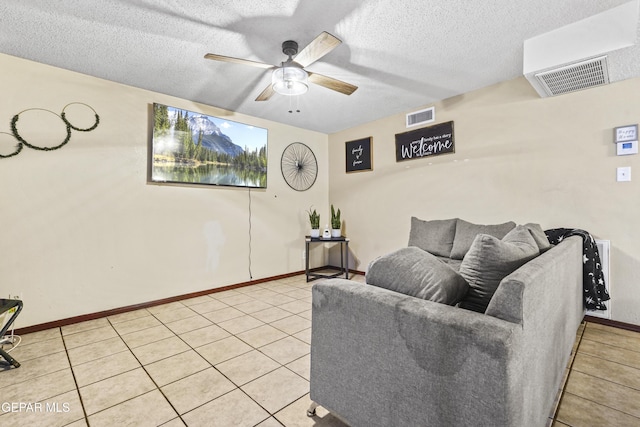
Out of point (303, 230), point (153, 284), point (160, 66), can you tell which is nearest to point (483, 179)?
point (303, 230)

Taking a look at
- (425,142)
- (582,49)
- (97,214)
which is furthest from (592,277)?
(97,214)

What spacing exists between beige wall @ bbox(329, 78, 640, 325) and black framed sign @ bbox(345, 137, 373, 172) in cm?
16

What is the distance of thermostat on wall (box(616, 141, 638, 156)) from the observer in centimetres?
233

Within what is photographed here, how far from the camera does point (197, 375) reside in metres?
1.79

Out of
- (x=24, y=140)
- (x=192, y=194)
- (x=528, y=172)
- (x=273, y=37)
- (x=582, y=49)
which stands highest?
(x=273, y=37)

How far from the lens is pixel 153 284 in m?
3.11

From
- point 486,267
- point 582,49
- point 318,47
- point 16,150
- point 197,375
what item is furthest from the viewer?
point 16,150

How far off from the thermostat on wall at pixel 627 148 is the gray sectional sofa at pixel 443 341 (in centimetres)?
168

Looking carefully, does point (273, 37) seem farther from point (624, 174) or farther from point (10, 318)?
point (624, 174)

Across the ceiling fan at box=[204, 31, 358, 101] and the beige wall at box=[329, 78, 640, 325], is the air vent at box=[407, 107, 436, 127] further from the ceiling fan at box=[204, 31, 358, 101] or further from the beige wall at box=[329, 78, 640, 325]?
the ceiling fan at box=[204, 31, 358, 101]

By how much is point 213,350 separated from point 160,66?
2.55m

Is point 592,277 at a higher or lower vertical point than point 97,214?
lower

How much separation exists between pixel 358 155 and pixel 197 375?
361 centimetres

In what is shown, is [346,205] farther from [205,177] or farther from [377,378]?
[377,378]
